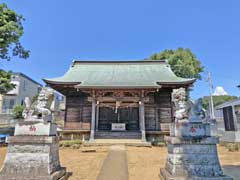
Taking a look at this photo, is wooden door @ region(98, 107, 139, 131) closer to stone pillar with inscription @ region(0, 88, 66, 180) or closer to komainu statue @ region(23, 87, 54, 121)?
komainu statue @ region(23, 87, 54, 121)

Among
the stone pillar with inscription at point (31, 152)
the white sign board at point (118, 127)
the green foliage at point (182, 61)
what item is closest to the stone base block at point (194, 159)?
the stone pillar with inscription at point (31, 152)

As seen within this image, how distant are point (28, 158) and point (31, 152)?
147 millimetres

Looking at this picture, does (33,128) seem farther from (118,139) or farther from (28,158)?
(118,139)

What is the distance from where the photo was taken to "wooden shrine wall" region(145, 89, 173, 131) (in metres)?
14.6

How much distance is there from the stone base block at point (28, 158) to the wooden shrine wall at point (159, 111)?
1117 centimetres

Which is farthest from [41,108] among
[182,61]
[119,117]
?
[182,61]

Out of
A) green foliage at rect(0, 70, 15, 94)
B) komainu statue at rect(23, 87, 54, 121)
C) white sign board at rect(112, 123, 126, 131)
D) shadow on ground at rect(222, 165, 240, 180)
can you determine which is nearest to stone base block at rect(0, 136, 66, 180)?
komainu statue at rect(23, 87, 54, 121)

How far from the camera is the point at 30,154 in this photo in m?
4.21

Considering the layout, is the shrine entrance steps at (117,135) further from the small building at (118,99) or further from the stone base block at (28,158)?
the stone base block at (28,158)

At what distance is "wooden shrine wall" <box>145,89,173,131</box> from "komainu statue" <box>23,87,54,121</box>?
10862mm

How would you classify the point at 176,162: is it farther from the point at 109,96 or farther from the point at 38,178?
the point at 109,96

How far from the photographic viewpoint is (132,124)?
15.9m

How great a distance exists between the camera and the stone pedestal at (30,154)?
162 inches

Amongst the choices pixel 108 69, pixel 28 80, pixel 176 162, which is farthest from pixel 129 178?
pixel 28 80
